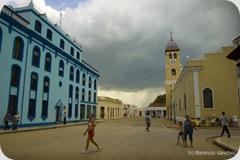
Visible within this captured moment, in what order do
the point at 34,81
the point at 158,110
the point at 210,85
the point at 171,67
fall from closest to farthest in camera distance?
the point at 34,81 → the point at 210,85 → the point at 171,67 → the point at 158,110

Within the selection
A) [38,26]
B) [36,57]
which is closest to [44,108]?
[36,57]

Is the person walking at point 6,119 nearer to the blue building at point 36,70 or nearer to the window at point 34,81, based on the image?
the blue building at point 36,70

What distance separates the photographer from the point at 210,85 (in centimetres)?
1864

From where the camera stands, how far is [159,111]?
7338cm

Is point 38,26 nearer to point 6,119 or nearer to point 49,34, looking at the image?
point 49,34

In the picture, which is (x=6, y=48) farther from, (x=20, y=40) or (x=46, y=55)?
(x=46, y=55)

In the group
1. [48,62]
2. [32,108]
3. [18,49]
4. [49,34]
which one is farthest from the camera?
[49,34]

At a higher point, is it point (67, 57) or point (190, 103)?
point (67, 57)

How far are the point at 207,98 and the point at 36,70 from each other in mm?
16194

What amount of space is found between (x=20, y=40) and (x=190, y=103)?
16086mm

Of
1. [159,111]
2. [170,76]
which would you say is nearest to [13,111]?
[170,76]

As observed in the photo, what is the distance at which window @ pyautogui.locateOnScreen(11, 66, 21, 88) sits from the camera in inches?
602

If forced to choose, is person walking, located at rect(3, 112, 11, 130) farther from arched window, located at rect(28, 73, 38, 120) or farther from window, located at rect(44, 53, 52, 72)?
window, located at rect(44, 53, 52, 72)

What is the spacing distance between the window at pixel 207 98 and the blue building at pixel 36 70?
50.4ft
